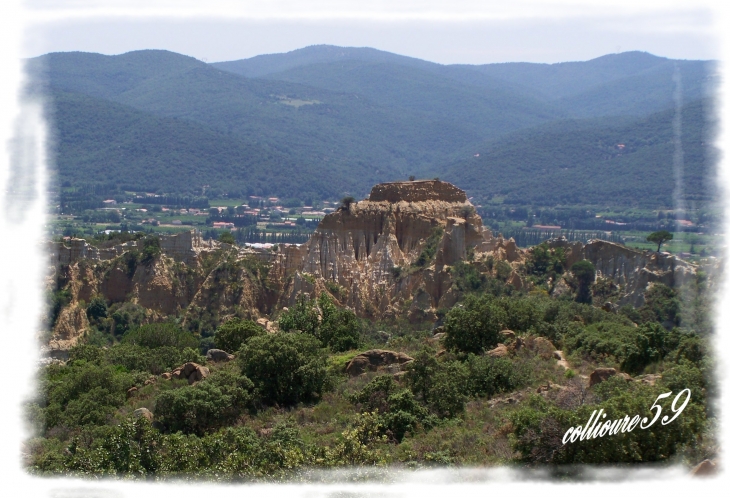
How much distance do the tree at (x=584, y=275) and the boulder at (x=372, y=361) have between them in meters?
22.1

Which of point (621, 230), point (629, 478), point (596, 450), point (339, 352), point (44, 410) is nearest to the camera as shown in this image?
point (629, 478)

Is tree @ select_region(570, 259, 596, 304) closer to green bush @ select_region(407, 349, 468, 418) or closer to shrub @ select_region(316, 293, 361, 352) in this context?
shrub @ select_region(316, 293, 361, 352)

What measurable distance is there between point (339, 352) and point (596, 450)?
59.8 ft

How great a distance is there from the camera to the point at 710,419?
2211 cm

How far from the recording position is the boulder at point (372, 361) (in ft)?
110

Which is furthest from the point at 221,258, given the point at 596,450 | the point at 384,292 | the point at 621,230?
the point at 621,230

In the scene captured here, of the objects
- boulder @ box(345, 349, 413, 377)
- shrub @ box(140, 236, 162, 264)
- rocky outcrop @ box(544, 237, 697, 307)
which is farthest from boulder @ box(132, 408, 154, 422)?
shrub @ box(140, 236, 162, 264)

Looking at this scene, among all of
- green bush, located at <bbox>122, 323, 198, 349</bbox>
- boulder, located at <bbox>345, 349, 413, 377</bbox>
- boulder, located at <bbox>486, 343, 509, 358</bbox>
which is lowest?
green bush, located at <bbox>122, 323, 198, 349</bbox>

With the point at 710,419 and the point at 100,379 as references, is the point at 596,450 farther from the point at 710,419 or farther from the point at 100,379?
the point at 100,379

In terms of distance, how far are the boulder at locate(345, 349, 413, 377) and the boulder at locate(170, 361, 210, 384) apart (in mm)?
3961

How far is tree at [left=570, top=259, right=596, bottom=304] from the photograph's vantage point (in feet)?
179

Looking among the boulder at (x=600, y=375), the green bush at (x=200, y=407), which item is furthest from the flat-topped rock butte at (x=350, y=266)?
the boulder at (x=600, y=375)

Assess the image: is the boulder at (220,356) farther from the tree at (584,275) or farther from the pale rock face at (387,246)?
the tree at (584,275)

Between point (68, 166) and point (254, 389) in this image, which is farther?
point (68, 166)
